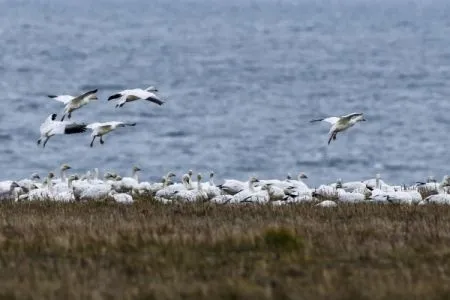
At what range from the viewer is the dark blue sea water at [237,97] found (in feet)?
164

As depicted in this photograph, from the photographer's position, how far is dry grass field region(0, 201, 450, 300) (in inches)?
422

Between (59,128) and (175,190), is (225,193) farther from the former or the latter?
(59,128)

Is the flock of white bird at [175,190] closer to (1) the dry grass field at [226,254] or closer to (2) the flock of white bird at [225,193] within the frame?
(2) the flock of white bird at [225,193]

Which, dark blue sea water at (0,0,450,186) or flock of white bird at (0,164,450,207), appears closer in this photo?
flock of white bird at (0,164,450,207)

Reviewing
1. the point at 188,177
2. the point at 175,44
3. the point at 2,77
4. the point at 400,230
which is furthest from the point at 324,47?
the point at 400,230

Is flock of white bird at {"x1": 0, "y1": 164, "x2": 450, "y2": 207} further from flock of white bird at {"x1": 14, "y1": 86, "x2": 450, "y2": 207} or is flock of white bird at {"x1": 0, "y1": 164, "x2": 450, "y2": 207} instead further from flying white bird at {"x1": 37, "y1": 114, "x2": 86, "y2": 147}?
flying white bird at {"x1": 37, "y1": 114, "x2": 86, "y2": 147}

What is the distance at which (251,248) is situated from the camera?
43.9 ft

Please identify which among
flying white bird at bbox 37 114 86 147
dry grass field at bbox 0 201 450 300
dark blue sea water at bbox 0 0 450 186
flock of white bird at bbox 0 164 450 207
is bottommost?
dry grass field at bbox 0 201 450 300

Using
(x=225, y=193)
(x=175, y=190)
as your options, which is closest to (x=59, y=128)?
(x=175, y=190)

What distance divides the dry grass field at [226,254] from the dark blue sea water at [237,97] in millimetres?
26796

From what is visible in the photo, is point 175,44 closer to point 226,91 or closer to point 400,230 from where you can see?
point 226,91

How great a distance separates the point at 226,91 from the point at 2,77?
16.9m

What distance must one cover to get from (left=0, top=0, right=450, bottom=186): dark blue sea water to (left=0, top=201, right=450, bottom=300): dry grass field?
26.8 m

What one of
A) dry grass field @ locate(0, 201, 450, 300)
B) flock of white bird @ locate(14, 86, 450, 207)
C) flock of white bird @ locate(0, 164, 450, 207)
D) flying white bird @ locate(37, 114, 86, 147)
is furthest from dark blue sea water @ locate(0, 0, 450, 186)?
dry grass field @ locate(0, 201, 450, 300)
